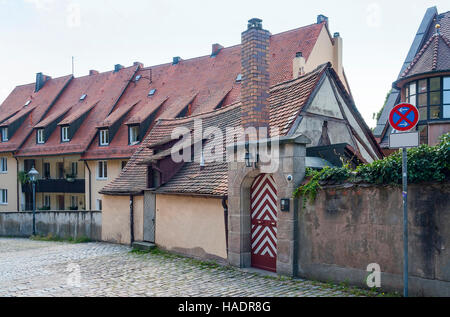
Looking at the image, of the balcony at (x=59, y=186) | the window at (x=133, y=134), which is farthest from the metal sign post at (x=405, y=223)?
the balcony at (x=59, y=186)

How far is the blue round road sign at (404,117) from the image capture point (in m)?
6.66

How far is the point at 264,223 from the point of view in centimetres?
1019

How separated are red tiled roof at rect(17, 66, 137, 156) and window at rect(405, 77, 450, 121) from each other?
19996 millimetres

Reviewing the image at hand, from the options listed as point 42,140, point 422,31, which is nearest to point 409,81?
point 422,31

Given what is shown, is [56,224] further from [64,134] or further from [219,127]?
[64,134]

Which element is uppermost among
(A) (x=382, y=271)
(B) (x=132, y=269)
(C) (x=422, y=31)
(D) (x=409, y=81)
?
(C) (x=422, y=31)

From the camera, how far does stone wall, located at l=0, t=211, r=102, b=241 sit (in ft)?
61.3

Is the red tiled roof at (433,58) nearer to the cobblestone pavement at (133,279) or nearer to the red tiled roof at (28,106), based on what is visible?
the cobblestone pavement at (133,279)

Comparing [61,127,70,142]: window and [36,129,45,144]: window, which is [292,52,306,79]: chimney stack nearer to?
[61,127,70,142]: window

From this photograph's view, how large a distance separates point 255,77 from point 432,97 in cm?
1388

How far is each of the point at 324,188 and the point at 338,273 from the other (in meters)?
1.65

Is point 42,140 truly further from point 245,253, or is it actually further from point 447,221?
point 447,221

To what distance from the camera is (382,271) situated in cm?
760
